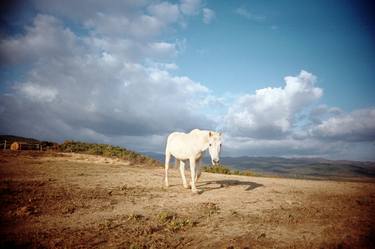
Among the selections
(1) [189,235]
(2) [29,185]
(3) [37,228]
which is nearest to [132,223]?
(1) [189,235]

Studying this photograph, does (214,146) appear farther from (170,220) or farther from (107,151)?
(107,151)

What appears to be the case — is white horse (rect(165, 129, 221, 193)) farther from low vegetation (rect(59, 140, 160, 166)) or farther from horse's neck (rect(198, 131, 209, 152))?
low vegetation (rect(59, 140, 160, 166))

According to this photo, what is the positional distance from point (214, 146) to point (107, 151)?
2494 centimetres

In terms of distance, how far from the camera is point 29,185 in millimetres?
12109

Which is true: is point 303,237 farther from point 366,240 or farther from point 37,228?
point 37,228

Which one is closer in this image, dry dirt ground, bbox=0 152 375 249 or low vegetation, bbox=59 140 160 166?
dry dirt ground, bbox=0 152 375 249

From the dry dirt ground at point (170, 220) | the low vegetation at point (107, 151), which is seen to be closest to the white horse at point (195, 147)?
the dry dirt ground at point (170, 220)

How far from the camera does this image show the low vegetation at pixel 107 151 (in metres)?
30.9

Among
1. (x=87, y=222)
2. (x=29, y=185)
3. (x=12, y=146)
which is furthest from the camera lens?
(x=12, y=146)

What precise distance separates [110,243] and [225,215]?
162 inches

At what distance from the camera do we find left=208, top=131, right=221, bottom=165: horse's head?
11.9 metres

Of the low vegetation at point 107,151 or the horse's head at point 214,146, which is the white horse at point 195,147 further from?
the low vegetation at point 107,151

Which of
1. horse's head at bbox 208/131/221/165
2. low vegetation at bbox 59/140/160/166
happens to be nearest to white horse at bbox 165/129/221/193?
horse's head at bbox 208/131/221/165

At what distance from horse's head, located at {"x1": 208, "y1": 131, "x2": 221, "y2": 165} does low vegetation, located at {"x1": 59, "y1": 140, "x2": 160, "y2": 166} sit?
18.4 m
